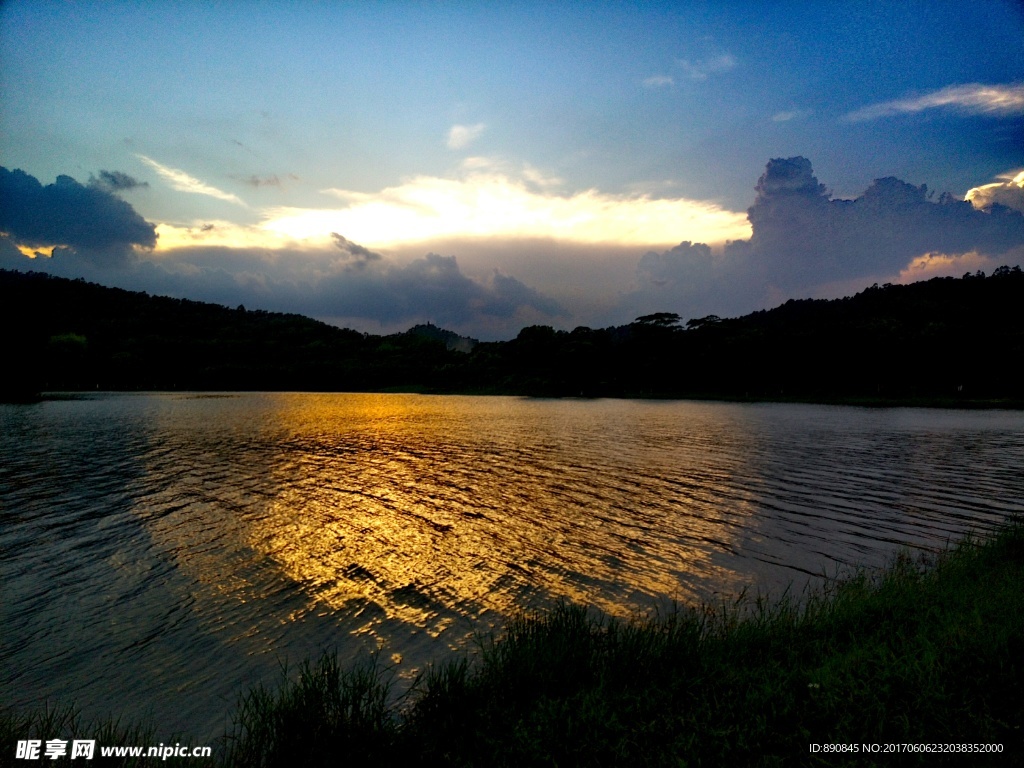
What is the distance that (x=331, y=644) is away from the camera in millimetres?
9891

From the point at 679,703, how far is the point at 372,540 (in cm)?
1220

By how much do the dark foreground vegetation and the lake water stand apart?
5.82ft

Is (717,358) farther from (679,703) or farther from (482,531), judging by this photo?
Result: (679,703)

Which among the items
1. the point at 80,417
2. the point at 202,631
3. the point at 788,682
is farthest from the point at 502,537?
the point at 80,417

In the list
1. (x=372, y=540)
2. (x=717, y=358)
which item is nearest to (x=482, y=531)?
(x=372, y=540)

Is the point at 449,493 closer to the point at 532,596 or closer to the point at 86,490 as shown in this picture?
the point at 532,596

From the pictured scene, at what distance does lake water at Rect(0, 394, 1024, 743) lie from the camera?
971 centimetres

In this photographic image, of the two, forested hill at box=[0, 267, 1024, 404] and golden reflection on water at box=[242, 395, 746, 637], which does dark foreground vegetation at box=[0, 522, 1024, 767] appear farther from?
forested hill at box=[0, 267, 1024, 404]

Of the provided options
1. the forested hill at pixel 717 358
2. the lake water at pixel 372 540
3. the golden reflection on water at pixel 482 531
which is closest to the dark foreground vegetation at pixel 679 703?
the lake water at pixel 372 540

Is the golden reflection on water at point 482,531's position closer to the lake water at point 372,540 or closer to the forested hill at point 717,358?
the lake water at point 372,540

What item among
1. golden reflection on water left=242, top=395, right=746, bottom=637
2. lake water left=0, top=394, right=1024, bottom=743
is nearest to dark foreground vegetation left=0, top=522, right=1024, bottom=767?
lake water left=0, top=394, right=1024, bottom=743

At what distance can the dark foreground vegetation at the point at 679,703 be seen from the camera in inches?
226

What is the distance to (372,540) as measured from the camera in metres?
16.7

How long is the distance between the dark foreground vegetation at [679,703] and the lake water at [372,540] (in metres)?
1.77
